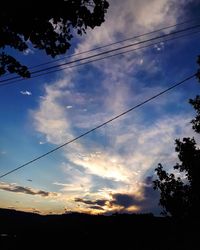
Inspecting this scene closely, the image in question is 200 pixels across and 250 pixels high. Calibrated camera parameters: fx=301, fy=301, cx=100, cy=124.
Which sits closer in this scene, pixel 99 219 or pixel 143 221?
pixel 143 221

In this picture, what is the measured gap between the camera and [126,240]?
16.8m

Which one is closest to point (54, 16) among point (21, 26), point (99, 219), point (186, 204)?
point (21, 26)

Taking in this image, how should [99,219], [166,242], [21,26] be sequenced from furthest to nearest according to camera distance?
1. [99,219]
2. [166,242]
3. [21,26]

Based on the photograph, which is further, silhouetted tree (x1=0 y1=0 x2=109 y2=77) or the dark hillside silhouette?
the dark hillside silhouette

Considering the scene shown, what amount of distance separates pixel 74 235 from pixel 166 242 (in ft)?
17.6

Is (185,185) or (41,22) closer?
(41,22)

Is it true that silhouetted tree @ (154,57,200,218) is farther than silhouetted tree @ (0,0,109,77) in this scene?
Yes

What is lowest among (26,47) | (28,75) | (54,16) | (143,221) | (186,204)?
(143,221)

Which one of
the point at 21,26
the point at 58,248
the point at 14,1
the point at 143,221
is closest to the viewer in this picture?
the point at 14,1

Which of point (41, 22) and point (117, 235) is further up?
point (41, 22)

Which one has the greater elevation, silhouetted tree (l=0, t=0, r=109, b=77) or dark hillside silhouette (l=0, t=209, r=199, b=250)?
silhouetted tree (l=0, t=0, r=109, b=77)

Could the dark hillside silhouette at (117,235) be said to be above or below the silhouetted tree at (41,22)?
below

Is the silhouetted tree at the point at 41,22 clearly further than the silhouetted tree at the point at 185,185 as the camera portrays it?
No

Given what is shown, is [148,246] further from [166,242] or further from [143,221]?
[143,221]
